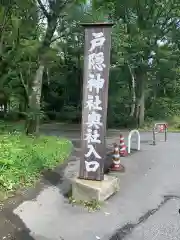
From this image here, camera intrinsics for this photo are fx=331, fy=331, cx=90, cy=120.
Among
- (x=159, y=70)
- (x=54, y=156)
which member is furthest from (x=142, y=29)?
(x=54, y=156)

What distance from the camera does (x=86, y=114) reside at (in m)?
6.65

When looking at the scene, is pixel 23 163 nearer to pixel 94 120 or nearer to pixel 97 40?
pixel 94 120

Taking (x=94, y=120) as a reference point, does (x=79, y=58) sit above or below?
above

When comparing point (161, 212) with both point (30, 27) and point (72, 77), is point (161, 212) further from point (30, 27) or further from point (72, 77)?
point (72, 77)

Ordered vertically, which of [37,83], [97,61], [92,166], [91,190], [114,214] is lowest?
[114,214]

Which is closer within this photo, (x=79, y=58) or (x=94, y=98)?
(x=94, y=98)

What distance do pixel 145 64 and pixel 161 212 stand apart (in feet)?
66.9

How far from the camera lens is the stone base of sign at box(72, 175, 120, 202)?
6.29 meters

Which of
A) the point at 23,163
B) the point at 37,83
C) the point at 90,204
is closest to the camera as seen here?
the point at 90,204

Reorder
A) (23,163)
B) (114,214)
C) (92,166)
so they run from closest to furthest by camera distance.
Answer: (114,214) < (92,166) < (23,163)

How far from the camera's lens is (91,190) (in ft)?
20.7

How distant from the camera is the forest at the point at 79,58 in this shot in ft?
43.1

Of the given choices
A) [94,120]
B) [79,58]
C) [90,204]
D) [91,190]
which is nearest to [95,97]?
[94,120]

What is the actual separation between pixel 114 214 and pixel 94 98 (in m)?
2.24
